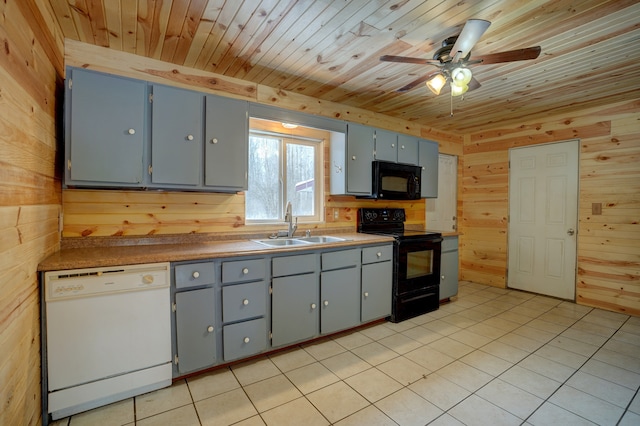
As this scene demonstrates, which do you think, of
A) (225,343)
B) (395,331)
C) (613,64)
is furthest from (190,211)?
(613,64)

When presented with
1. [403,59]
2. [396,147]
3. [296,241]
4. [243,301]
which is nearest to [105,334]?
[243,301]

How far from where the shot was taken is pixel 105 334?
5.70 feet

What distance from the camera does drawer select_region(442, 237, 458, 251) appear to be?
362 centimetres

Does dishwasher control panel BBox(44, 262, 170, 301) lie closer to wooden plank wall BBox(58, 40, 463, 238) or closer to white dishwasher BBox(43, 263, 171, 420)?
white dishwasher BBox(43, 263, 171, 420)

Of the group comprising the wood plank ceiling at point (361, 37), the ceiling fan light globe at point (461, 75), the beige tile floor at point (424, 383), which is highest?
the wood plank ceiling at point (361, 37)

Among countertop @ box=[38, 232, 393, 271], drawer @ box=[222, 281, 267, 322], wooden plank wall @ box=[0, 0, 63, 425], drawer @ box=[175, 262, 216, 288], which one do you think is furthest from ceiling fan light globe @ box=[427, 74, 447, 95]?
wooden plank wall @ box=[0, 0, 63, 425]

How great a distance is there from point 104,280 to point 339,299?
1795mm

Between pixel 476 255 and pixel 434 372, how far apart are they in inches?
121

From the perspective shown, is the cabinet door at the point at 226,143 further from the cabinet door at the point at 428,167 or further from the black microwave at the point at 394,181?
the cabinet door at the point at 428,167

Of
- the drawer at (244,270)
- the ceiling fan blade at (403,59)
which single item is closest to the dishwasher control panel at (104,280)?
the drawer at (244,270)

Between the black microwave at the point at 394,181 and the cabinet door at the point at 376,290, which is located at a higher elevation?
the black microwave at the point at 394,181

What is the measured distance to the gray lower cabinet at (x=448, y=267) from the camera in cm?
362

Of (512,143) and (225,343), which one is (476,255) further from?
(225,343)

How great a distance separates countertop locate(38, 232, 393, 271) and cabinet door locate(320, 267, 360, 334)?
0.95 feet
